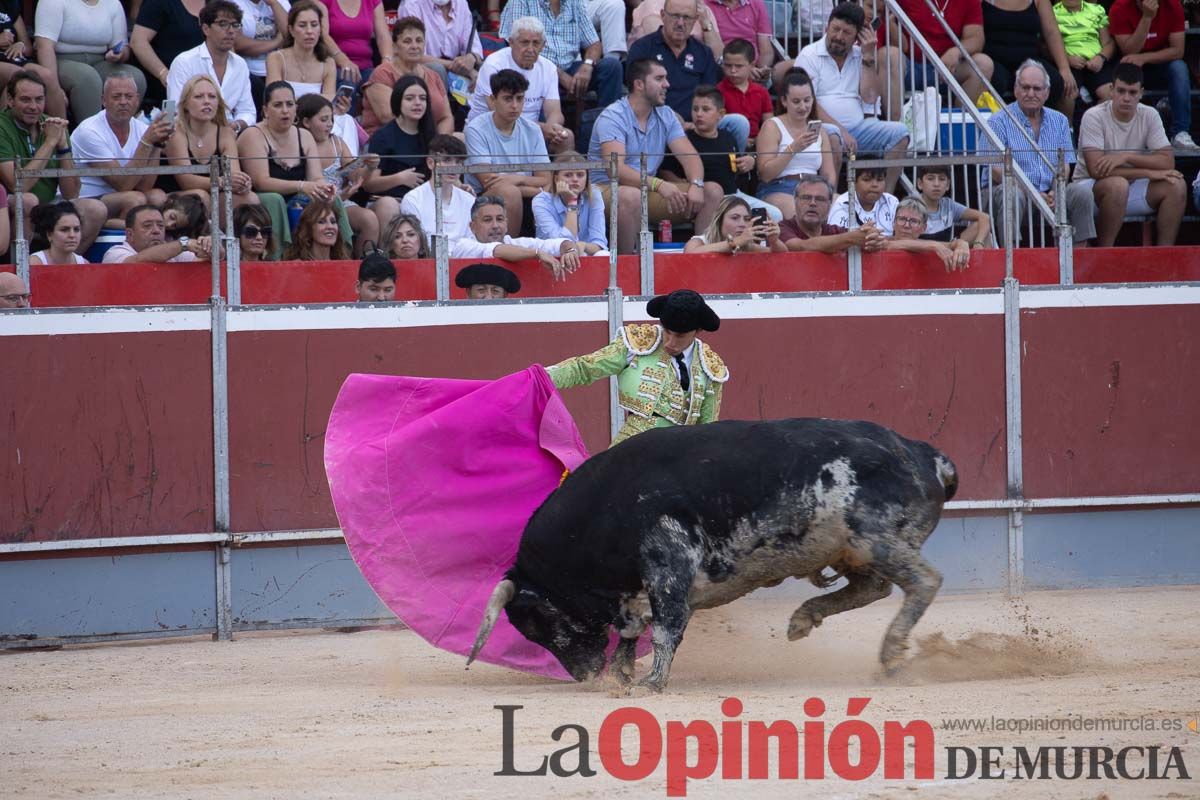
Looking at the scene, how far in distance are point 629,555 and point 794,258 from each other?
2.89 metres

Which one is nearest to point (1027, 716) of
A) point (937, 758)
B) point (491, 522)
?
point (937, 758)

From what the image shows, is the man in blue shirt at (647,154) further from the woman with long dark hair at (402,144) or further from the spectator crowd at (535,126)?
the woman with long dark hair at (402,144)

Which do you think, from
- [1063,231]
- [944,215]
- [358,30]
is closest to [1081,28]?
[944,215]

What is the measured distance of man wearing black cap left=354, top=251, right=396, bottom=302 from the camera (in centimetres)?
684

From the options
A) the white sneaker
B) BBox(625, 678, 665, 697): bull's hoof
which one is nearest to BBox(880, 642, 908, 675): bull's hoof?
BBox(625, 678, 665, 697): bull's hoof

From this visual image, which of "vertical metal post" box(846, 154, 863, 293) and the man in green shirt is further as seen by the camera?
"vertical metal post" box(846, 154, 863, 293)

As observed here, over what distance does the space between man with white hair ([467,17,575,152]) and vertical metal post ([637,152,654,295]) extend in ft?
4.17

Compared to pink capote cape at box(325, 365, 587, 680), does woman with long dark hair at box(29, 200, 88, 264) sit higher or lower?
higher

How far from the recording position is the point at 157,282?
6.84 metres

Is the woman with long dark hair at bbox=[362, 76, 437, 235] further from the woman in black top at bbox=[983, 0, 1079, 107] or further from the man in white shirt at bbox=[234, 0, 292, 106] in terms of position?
the woman in black top at bbox=[983, 0, 1079, 107]

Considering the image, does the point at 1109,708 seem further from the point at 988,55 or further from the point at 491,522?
the point at 988,55

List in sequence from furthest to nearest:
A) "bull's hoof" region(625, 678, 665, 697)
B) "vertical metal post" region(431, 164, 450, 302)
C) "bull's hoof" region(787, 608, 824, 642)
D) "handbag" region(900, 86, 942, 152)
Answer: "handbag" region(900, 86, 942, 152) → "vertical metal post" region(431, 164, 450, 302) → "bull's hoof" region(787, 608, 824, 642) → "bull's hoof" region(625, 678, 665, 697)

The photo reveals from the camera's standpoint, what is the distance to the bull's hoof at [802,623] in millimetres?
5070

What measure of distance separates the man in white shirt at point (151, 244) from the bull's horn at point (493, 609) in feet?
8.17
